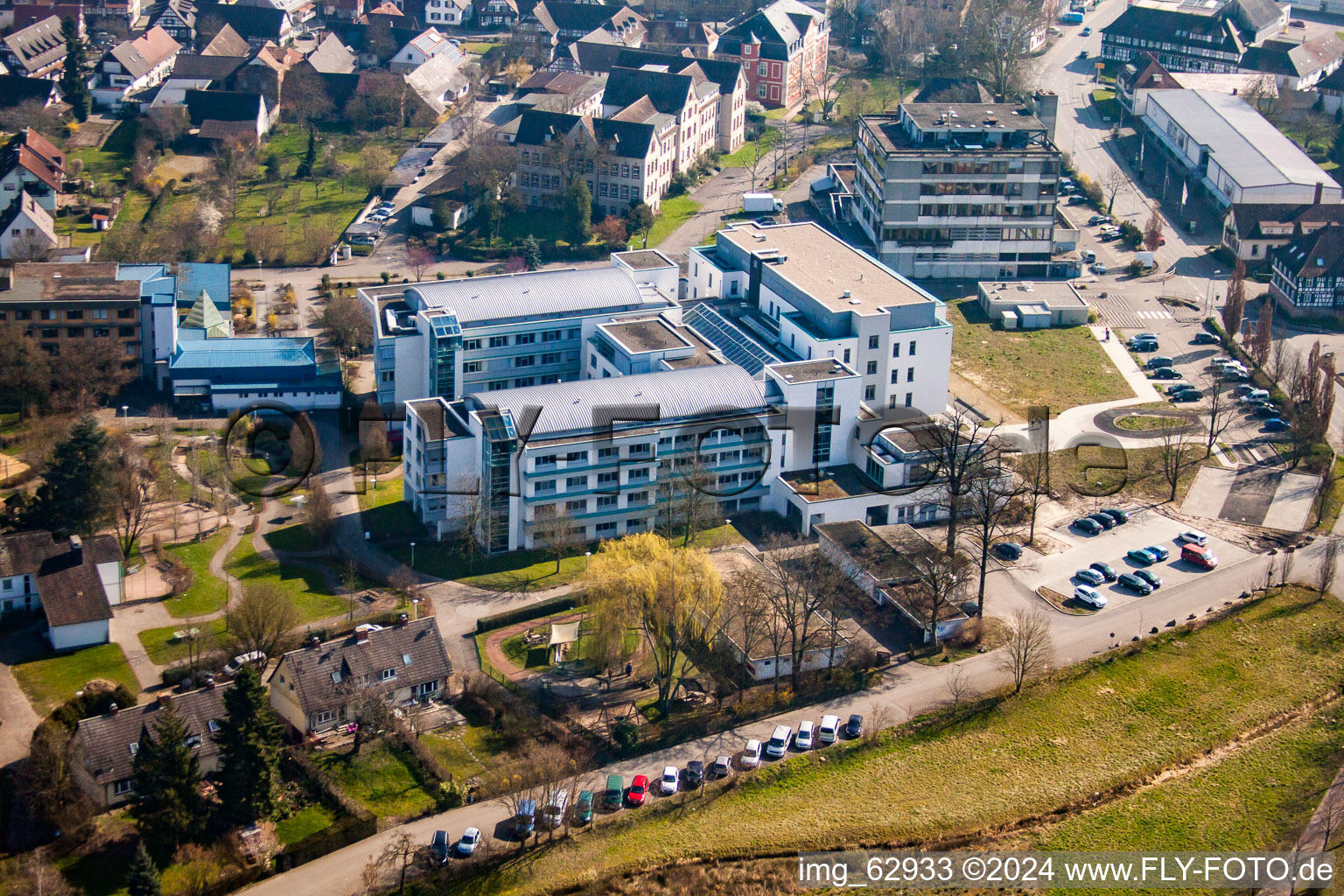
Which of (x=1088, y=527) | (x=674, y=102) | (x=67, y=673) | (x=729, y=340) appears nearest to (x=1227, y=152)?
(x=674, y=102)

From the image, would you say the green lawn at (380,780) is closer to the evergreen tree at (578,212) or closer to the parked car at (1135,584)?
the parked car at (1135,584)

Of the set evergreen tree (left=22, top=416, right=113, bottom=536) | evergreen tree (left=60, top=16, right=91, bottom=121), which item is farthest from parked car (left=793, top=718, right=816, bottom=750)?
evergreen tree (left=60, top=16, right=91, bottom=121)

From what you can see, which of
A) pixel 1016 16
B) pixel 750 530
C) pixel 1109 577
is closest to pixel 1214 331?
pixel 1109 577

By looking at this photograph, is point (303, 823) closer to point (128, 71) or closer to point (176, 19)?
point (128, 71)

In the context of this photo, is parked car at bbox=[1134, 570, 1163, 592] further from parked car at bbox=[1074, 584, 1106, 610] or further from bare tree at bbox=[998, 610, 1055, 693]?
bare tree at bbox=[998, 610, 1055, 693]

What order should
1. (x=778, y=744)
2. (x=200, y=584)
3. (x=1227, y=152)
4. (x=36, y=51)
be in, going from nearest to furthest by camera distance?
(x=778, y=744) < (x=200, y=584) < (x=1227, y=152) < (x=36, y=51)

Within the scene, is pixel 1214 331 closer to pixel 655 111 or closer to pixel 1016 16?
pixel 655 111

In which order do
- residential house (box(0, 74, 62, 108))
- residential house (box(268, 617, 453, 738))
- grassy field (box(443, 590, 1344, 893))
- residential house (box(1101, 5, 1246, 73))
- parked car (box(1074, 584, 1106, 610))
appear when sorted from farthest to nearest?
residential house (box(1101, 5, 1246, 73))
residential house (box(0, 74, 62, 108))
parked car (box(1074, 584, 1106, 610))
residential house (box(268, 617, 453, 738))
grassy field (box(443, 590, 1344, 893))
